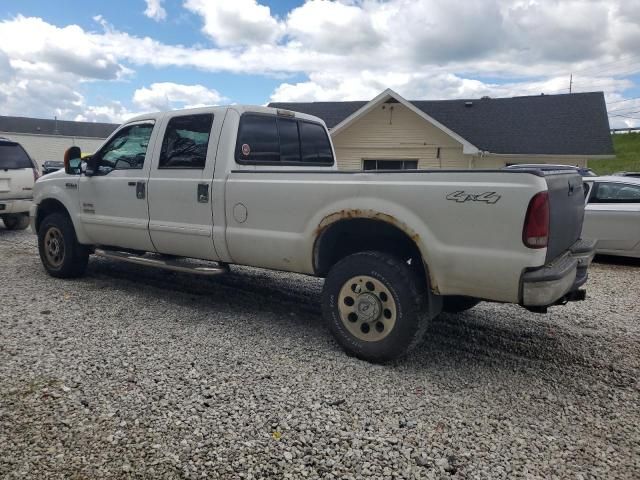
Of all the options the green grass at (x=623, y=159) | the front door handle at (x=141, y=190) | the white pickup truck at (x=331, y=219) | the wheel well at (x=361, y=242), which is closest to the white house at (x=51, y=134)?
the green grass at (x=623, y=159)

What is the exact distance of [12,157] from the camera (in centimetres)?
963

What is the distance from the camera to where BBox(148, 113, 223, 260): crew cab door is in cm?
471

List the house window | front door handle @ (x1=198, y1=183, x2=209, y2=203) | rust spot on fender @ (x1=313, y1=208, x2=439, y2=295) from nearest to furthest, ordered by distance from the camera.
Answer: rust spot on fender @ (x1=313, y1=208, x2=439, y2=295) → front door handle @ (x1=198, y1=183, x2=209, y2=203) → the house window

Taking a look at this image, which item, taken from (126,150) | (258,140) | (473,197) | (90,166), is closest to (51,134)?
(90,166)

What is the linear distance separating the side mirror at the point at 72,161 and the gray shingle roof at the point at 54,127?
61.9 metres

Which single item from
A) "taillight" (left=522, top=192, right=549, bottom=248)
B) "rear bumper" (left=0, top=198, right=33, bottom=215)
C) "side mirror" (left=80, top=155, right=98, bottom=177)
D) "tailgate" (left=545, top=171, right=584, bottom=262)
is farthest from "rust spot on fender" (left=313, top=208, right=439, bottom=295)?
"rear bumper" (left=0, top=198, right=33, bottom=215)

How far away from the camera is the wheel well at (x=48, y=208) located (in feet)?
20.8

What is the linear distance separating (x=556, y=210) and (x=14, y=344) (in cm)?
437

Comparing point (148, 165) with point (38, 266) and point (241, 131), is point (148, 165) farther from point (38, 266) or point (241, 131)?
point (38, 266)

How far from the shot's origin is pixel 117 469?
2516mm

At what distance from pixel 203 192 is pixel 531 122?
60.0 ft

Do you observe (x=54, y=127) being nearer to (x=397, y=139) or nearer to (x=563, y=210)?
(x=397, y=139)

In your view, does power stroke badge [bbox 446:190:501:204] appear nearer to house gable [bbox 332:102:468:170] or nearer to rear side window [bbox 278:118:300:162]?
rear side window [bbox 278:118:300:162]

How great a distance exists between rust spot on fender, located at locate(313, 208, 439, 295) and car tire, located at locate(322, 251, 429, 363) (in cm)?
20
